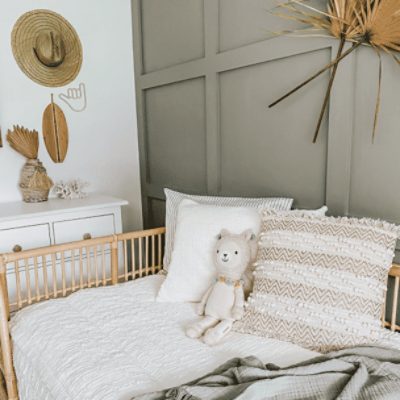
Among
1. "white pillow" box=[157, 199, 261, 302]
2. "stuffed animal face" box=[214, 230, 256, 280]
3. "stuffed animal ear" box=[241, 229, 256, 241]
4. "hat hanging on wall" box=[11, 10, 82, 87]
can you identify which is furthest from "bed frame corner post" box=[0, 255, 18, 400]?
"hat hanging on wall" box=[11, 10, 82, 87]

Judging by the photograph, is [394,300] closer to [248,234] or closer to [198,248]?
[248,234]

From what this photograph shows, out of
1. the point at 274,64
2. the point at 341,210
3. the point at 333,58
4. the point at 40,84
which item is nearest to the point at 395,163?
the point at 341,210

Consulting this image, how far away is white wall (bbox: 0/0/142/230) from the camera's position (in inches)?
85.8

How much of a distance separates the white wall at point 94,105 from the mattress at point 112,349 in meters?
1.09

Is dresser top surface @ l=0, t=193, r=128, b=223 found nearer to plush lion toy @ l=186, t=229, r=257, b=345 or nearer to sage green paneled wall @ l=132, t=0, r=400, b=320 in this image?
sage green paneled wall @ l=132, t=0, r=400, b=320

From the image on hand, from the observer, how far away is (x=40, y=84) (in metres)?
2.26

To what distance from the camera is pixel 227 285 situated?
135 cm

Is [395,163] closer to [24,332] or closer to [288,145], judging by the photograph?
[288,145]

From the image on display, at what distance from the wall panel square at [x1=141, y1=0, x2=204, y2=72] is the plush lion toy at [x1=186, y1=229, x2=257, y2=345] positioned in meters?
1.13

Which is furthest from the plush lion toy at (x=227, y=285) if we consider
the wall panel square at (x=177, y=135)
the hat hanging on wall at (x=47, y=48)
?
the hat hanging on wall at (x=47, y=48)

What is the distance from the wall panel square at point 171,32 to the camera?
2.05 m

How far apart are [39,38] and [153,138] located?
862 mm

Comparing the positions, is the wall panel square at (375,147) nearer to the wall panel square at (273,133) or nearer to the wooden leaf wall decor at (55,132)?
the wall panel square at (273,133)

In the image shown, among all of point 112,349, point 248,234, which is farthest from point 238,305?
point 112,349
